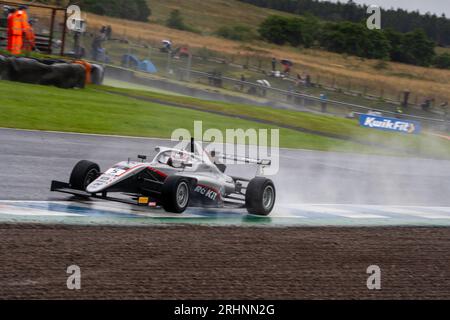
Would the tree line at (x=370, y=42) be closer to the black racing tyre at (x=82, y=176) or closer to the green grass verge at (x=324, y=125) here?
the green grass verge at (x=324, y=125)

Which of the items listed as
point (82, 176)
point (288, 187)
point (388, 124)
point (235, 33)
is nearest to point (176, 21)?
point (235, 33)

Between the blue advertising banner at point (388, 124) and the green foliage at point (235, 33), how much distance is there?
1775 cm

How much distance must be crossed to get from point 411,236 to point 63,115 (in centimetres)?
1125

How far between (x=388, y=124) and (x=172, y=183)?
23758 mm

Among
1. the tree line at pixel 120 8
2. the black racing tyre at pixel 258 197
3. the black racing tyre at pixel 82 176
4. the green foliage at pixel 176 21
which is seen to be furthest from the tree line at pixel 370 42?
the black racing tyre at pixel 82 176

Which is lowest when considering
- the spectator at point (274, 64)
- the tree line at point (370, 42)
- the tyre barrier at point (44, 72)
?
the tyre barrier at point (44, 72)

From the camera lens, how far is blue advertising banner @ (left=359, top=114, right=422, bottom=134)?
104ft

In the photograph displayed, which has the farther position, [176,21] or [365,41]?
[176,21]

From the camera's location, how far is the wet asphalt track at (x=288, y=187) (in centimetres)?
999

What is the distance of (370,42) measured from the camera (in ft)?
145

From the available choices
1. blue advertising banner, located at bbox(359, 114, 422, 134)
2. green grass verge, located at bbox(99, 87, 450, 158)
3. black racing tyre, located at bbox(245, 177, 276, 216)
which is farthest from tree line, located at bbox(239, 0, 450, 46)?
black racing tyre, located at bbox(245, 177, 276, 216)

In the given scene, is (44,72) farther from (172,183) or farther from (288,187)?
(172,183)

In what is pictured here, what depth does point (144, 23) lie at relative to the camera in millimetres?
55062
